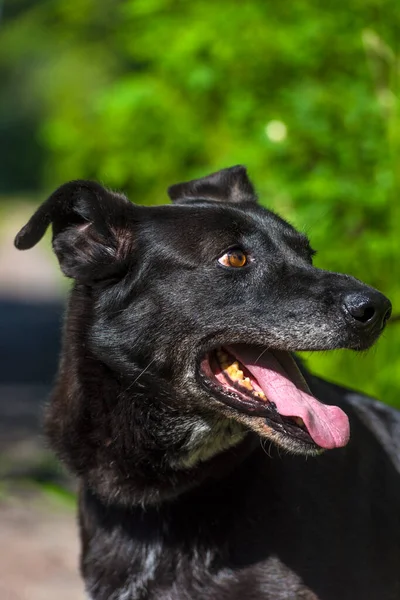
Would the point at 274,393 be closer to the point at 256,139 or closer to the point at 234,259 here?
the point at 234,259

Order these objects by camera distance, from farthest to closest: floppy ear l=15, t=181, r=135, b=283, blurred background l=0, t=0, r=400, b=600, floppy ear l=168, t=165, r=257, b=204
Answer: blurred background l=0, t=0, r=400, b=600 < floppy ear l=168, t=165, r=257, b=204 < floppy ear l=15, t=181, r=135, b=283

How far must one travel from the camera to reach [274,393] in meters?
3.09

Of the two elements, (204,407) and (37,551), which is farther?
(37,551)

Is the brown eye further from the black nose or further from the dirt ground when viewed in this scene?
the dirt ground

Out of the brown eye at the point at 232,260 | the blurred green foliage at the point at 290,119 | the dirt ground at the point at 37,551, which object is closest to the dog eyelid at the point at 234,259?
the brown eye at the point at 232,260

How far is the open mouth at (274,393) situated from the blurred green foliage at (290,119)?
179 cm

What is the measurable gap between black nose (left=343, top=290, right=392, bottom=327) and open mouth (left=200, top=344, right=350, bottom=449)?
31 cm

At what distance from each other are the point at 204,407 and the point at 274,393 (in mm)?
258

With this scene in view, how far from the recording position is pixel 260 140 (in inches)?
231

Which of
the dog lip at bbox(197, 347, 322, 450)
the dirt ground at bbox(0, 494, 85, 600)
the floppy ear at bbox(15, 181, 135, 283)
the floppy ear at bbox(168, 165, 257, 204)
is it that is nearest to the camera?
the dog lip at bbox(197, 347, 322, 450)

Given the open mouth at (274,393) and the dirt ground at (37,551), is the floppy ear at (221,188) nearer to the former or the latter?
the open mouth at (274,393)

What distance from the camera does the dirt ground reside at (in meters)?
4.88

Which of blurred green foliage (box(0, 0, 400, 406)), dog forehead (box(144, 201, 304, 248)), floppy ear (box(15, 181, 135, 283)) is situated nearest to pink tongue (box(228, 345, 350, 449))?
dog forehead (box(144, 201, 304, 248))

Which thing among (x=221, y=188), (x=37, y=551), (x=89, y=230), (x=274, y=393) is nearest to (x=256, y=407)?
(x=274, y=393)
